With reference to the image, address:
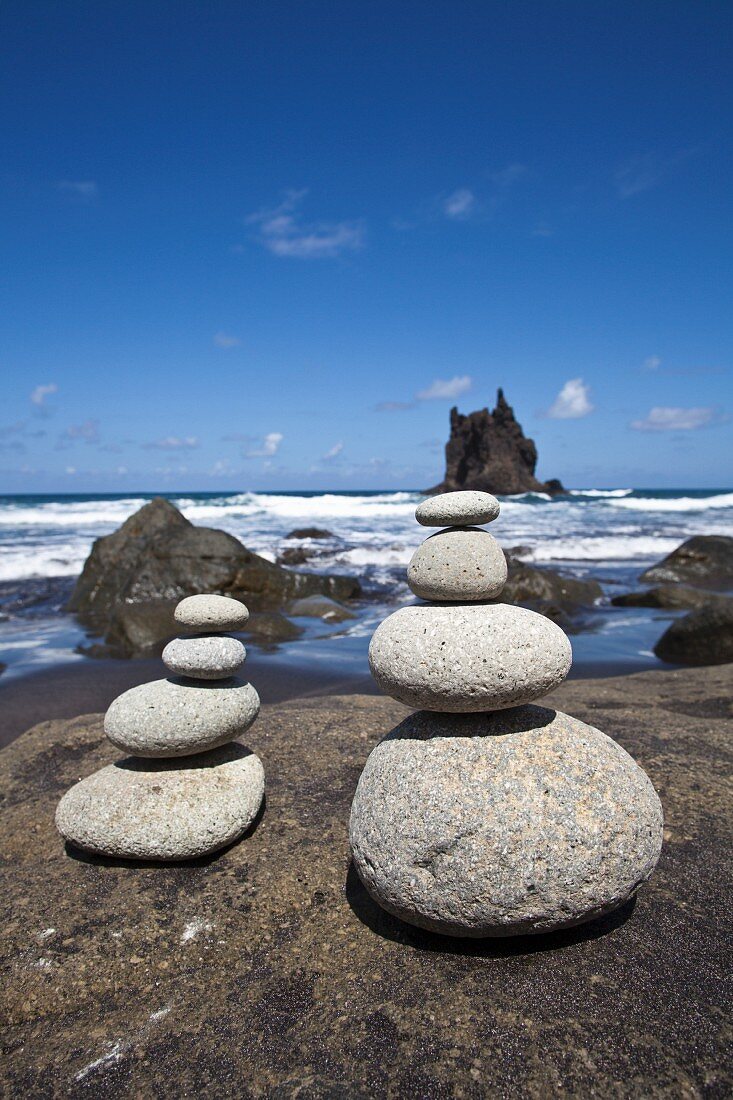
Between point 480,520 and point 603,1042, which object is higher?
point 480,520

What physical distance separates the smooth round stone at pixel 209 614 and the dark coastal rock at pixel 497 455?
67.3 meters

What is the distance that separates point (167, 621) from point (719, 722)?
8.24 metres

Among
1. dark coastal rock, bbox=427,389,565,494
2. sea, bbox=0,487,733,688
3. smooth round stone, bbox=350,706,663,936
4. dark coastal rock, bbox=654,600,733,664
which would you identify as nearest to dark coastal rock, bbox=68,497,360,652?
sea, bbox=0,487,733,688

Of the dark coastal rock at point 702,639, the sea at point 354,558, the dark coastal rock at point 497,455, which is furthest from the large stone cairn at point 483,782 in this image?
the dark coastal rock at point 497,455

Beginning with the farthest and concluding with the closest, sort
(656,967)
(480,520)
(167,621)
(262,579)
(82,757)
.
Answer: (262,579) < (167,621) < (82,757) < (480,520) < (656,967)

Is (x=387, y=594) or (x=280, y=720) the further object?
(x=387, y=594)

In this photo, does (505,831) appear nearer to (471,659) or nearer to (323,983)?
(471,659)

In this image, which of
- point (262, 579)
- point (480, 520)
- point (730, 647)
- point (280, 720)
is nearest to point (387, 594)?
point (262, 579)

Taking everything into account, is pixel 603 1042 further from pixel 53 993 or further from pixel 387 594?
pixel 387 594

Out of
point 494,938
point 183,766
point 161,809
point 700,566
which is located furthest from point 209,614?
point 700,566

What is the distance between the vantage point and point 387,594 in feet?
53.8

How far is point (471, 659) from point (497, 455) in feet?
237

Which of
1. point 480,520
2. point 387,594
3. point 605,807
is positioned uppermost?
point 480,520

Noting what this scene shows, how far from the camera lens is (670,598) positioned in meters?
13.6
